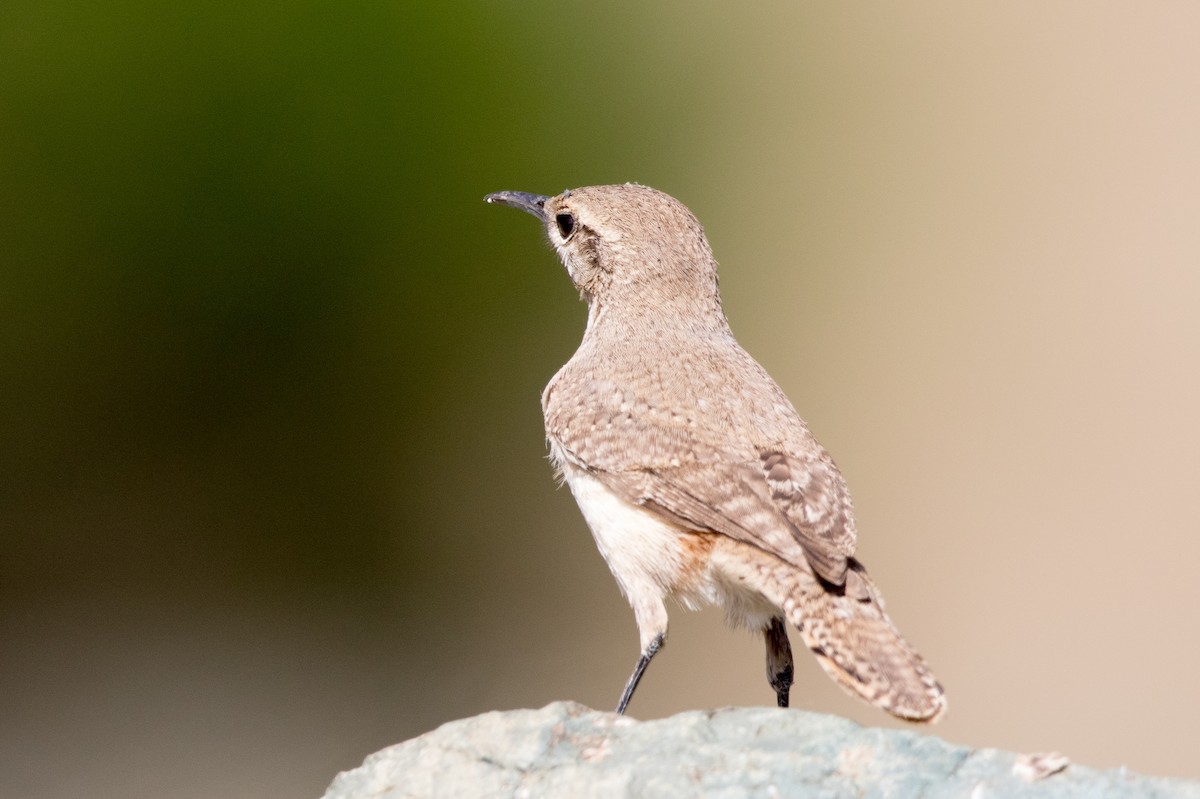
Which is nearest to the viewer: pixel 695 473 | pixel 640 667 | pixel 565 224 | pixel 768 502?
pixel 768 502

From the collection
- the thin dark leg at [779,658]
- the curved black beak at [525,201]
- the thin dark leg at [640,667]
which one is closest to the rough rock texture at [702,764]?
the thin dark leg at [640,667]

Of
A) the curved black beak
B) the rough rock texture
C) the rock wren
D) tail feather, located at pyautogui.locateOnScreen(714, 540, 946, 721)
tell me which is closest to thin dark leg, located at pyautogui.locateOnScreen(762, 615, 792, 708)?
the rock wren

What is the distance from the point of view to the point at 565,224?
626cm

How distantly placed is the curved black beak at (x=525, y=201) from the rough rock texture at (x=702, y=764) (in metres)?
3.01

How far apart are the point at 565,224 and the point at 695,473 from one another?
1808 millimetres

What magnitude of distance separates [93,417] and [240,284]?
1.44m

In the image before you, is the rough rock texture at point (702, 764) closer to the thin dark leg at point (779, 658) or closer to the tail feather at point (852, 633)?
the tail feather at point (852, 633)

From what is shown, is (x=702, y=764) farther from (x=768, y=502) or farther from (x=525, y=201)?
(x=525, y=201)

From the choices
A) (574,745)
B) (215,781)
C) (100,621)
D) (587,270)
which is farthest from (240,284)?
(574,745)

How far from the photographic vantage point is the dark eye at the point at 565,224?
20.4 feet

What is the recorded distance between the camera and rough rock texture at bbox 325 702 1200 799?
11.2ft

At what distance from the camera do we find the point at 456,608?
11195mm

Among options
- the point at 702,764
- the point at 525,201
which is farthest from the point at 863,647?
the point at 525,201

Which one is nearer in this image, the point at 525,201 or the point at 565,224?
the point at 565,224
